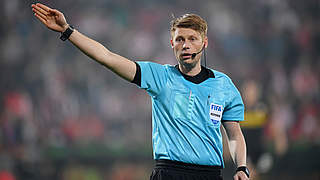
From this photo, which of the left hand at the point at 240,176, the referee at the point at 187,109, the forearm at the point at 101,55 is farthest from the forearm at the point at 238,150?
the forearm at the point at 101,55

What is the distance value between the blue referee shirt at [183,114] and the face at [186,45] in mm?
100

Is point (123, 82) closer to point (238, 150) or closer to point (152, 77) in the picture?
point (238, 150)

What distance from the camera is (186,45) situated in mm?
2855

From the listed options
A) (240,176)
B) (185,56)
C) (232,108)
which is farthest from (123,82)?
(240,176)

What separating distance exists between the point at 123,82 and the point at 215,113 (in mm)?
7599

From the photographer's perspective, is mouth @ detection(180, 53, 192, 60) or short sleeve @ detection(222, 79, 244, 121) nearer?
mouth @ detection(180, 53, 192, 60)

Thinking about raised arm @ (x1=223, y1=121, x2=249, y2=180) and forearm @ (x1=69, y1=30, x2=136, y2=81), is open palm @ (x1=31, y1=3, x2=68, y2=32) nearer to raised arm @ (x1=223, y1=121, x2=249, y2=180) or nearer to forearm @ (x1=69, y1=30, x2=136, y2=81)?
forearm @ (x1=69, y1=30, x2=136, y2=81)

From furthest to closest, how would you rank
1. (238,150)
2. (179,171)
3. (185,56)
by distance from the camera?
(238,150)
(185,56)
(179,171)

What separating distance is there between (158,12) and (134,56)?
1.12m

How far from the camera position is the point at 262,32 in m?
11.1

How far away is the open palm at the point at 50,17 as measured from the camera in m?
2.46

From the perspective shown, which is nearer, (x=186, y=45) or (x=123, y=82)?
(x=186, y=45)

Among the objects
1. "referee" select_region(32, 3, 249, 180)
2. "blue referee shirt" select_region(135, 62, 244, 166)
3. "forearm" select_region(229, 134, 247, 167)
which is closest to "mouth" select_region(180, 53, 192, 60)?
"referee" select_region(32, 3, 249, 180)

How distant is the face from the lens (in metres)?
2.86
